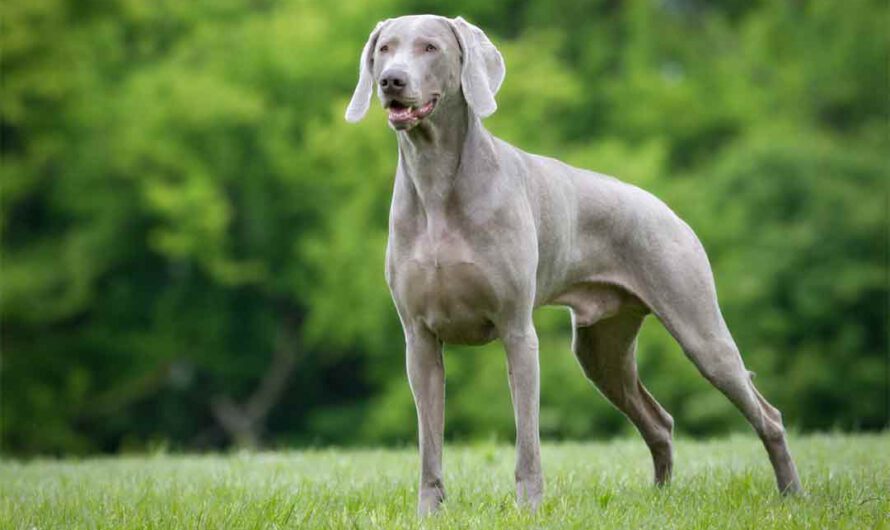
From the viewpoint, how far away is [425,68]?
20.0 feet

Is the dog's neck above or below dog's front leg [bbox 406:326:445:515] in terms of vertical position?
above

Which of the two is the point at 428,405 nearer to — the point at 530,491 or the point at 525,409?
the point at 525,409

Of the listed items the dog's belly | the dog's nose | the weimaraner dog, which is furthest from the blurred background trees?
the dog's nose

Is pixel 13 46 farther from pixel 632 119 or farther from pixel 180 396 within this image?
pixel 632 119

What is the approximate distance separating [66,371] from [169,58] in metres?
7.28

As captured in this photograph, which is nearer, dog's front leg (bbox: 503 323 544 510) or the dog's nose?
the dog's nose

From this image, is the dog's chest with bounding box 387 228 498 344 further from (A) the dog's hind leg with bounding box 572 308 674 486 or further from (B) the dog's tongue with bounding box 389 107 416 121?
(A) the dog's hind leg with bounding box 572 308 674 486

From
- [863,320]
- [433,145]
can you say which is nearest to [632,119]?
[863,320]

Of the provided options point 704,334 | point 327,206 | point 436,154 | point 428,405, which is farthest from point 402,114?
point 327,206

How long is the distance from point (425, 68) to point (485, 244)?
81 centimetres

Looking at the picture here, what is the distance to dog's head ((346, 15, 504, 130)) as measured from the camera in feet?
19.6

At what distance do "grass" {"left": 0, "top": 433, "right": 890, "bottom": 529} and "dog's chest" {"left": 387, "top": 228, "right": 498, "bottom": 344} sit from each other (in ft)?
2.81

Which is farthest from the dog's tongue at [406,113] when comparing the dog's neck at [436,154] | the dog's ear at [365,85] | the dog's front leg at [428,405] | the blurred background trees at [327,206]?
the blurred background trees at [327,206]

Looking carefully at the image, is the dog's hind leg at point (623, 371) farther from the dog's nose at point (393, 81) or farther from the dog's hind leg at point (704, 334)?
the dog's nose at point (393, 81)
